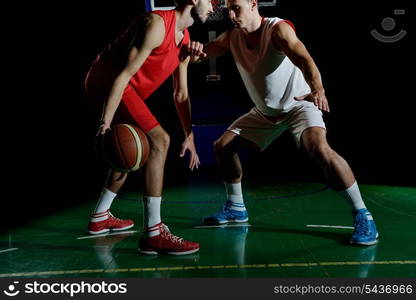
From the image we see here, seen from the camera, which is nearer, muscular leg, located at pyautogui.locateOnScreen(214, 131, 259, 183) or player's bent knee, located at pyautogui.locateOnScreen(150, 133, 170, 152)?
player's bent knee, located at pyautogui.locateOnScreen(150, 133, 170, 152)

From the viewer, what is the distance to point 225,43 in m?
3.47

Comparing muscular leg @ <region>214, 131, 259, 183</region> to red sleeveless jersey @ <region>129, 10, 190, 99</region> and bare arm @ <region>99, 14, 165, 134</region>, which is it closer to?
red sleeveless jersey @ <region>129, 10, 190, 99</region>

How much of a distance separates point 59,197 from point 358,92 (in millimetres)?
4374

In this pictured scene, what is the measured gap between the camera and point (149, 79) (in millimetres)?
2988

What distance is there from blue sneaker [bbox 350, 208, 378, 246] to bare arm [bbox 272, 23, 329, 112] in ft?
2.48

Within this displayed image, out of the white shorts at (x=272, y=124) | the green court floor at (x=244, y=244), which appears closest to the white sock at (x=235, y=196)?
the green court floor at (x=244, y=244)

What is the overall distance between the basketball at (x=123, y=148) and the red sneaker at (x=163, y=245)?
43cm

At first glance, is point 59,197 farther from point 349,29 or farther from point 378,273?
point 349,29

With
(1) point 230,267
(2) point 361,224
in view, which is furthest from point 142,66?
(2) point 361,224

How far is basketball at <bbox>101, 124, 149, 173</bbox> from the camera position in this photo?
2641 mm

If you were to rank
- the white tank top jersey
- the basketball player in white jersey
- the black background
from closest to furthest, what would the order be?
the basketball player in white jersey < the white tank top jersey < the black background

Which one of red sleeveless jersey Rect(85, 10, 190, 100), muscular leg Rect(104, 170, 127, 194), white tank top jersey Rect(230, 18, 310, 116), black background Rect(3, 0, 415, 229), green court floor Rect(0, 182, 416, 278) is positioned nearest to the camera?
green court floor Rect(0, 182, 416, 278)

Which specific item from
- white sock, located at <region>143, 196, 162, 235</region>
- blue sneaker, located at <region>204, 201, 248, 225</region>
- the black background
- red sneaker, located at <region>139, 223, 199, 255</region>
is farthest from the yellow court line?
the black background

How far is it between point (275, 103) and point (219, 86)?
3338 millimetres
